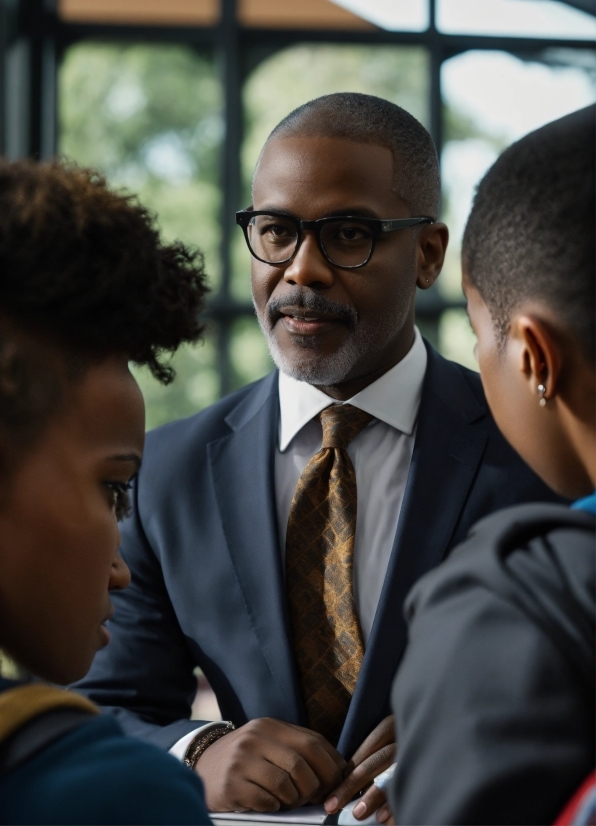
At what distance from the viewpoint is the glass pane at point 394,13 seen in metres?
4.99

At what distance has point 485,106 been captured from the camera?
490 cm

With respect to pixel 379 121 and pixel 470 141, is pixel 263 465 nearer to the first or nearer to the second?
pixel 379 121

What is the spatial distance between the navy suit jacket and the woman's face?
Answer: 760mm

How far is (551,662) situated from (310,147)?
1.21 meters

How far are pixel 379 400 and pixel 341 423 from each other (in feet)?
0.27

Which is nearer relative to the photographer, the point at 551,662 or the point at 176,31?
the point at 551,662

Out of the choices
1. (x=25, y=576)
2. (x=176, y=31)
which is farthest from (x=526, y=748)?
(x=176, y=31)

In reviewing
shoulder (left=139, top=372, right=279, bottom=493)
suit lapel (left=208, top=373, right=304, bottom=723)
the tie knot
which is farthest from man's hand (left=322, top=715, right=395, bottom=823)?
shoulder (left=139, top=372, right=279, bottom=493)

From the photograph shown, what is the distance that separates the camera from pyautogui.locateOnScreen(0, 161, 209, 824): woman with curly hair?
84 cm

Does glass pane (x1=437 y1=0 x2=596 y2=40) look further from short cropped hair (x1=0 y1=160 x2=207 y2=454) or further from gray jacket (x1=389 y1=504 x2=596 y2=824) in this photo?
gray jacket (x1=389 y1=504 x2=596 y2=824)

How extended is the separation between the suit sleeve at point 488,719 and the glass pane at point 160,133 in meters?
4.12

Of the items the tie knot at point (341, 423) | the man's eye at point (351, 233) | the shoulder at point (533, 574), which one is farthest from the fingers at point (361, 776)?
the man's eye at point (351, 233)

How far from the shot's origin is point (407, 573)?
1661 millimetres

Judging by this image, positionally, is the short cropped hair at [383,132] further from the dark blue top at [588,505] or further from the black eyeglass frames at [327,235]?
the dark blue top at [588,505]
